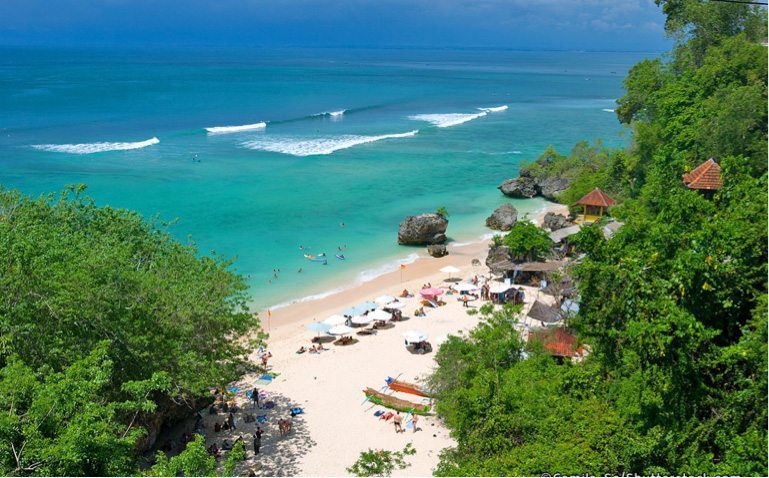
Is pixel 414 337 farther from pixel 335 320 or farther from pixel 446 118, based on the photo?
pixel 446 118

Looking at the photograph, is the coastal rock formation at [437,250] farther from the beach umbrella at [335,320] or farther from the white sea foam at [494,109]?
the white sea foam at [494,109]

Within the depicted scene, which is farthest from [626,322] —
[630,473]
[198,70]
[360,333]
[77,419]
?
[198,70]

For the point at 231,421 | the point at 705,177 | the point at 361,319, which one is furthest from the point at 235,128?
the point at 705,177

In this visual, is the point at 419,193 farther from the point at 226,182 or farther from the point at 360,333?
the point at 360,333

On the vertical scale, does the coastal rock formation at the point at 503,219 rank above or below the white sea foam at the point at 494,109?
below

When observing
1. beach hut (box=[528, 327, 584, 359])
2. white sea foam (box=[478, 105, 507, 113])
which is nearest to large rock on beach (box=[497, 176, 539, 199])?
beach hut (box=[528, 327, 584, 359])

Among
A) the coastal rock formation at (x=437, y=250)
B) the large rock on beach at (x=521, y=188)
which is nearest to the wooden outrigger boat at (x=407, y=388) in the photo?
the coastal rock formation at (x=437, y=250)
